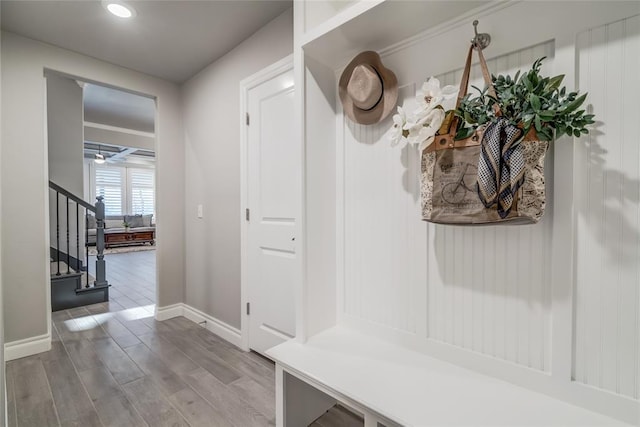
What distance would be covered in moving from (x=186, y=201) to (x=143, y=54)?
138cm

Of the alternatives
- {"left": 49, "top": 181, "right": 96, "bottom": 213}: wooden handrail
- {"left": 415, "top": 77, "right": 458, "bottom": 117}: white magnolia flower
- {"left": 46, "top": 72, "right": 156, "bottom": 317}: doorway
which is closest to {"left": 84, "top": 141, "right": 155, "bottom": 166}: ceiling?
{"left": 46, "top": 72, "right": 156, "bottom": 317}: doorway

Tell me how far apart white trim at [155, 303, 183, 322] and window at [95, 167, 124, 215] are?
25.2 feet

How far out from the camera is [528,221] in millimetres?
862

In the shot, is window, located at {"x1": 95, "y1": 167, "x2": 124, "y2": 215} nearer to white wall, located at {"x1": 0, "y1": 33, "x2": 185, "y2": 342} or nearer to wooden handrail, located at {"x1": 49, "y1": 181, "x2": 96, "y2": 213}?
wooden handrail, located at {"x1": 49, "y1": 181, "x2": 96, "y2": 213}

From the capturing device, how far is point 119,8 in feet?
6.47

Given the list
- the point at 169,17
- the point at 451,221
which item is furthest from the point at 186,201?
the point at 451,221

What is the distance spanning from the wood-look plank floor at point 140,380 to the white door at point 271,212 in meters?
0.33

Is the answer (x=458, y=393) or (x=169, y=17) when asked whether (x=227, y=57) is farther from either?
(x=458, y=393)

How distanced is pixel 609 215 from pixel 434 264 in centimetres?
53

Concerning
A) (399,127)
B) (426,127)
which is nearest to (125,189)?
(399,127)

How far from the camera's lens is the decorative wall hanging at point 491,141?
2.65 ft

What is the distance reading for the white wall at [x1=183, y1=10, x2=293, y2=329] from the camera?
2387mm

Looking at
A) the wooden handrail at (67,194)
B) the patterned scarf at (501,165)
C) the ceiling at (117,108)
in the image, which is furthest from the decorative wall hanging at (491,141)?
the ceiling at (117,108)

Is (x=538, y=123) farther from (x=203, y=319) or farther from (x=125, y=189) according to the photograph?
(x=125, y=189)
